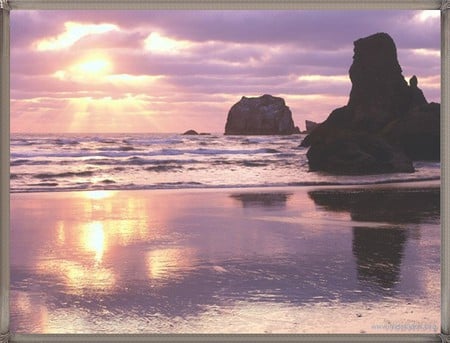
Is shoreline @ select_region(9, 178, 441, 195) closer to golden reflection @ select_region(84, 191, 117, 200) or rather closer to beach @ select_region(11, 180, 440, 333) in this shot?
golden reflection @ select_region(84, 191, 117, 200)

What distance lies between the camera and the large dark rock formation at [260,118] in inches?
920

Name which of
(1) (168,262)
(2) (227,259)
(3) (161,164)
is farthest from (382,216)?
(3) (161,164)

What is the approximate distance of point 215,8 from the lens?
112 inches

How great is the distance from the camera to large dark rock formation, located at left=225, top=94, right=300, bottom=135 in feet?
76.7

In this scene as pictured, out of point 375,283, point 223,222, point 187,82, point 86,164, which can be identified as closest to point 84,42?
point 187,82

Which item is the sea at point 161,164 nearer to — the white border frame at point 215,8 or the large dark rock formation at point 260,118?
the large dark rock formation at point 260,118

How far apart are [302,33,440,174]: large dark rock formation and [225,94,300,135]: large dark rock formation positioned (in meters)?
5.35

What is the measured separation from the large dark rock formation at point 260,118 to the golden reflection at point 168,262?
18.4 m

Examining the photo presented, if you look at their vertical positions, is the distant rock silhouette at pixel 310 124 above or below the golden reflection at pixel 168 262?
above

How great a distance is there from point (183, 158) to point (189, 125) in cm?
518

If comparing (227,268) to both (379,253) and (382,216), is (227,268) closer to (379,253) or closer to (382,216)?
(379,253)

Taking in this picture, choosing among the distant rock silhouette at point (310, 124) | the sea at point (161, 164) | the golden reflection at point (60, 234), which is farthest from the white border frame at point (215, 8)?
the distant rock silhouette at point (310, 124)

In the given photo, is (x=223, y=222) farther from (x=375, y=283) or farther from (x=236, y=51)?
(x=236, y=51)

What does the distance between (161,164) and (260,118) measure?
1049cm
